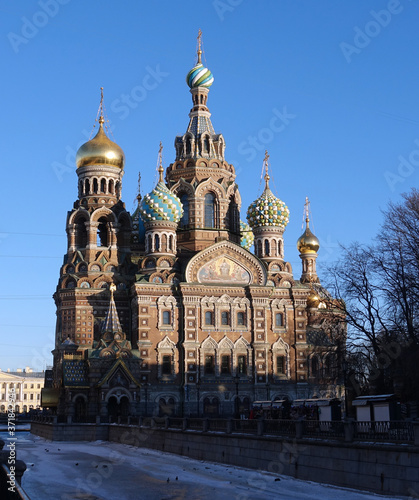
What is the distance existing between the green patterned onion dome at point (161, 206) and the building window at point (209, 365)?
31.3 ft

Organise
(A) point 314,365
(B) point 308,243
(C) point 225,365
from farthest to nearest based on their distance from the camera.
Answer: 1. (B) point 308,243
2. (A) point 314,365
3. (C) point 225,365

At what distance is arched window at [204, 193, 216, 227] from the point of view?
2168 inches

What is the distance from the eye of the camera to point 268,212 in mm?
53656

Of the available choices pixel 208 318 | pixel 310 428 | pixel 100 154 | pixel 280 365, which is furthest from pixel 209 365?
pixel 310 428

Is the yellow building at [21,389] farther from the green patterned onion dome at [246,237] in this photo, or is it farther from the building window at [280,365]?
the building window at [280,365]

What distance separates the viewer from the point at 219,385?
48.6 metres

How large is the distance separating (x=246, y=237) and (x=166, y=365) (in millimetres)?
15110

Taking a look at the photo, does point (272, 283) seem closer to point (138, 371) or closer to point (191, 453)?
point (138, 371)

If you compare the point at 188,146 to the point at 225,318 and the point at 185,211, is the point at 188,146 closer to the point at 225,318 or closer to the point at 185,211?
the point at 185,211

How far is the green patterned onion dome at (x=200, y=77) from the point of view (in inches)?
2303

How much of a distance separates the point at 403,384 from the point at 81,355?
2461cm

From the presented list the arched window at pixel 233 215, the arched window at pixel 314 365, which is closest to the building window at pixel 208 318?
→ the arched window at pixel 314 365

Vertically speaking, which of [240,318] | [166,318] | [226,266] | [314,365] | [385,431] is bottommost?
[385,431]

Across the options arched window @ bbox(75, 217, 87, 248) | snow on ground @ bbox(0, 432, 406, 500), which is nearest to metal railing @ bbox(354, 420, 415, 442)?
snow on ground @ bbox(0, 432, 406, 500)
